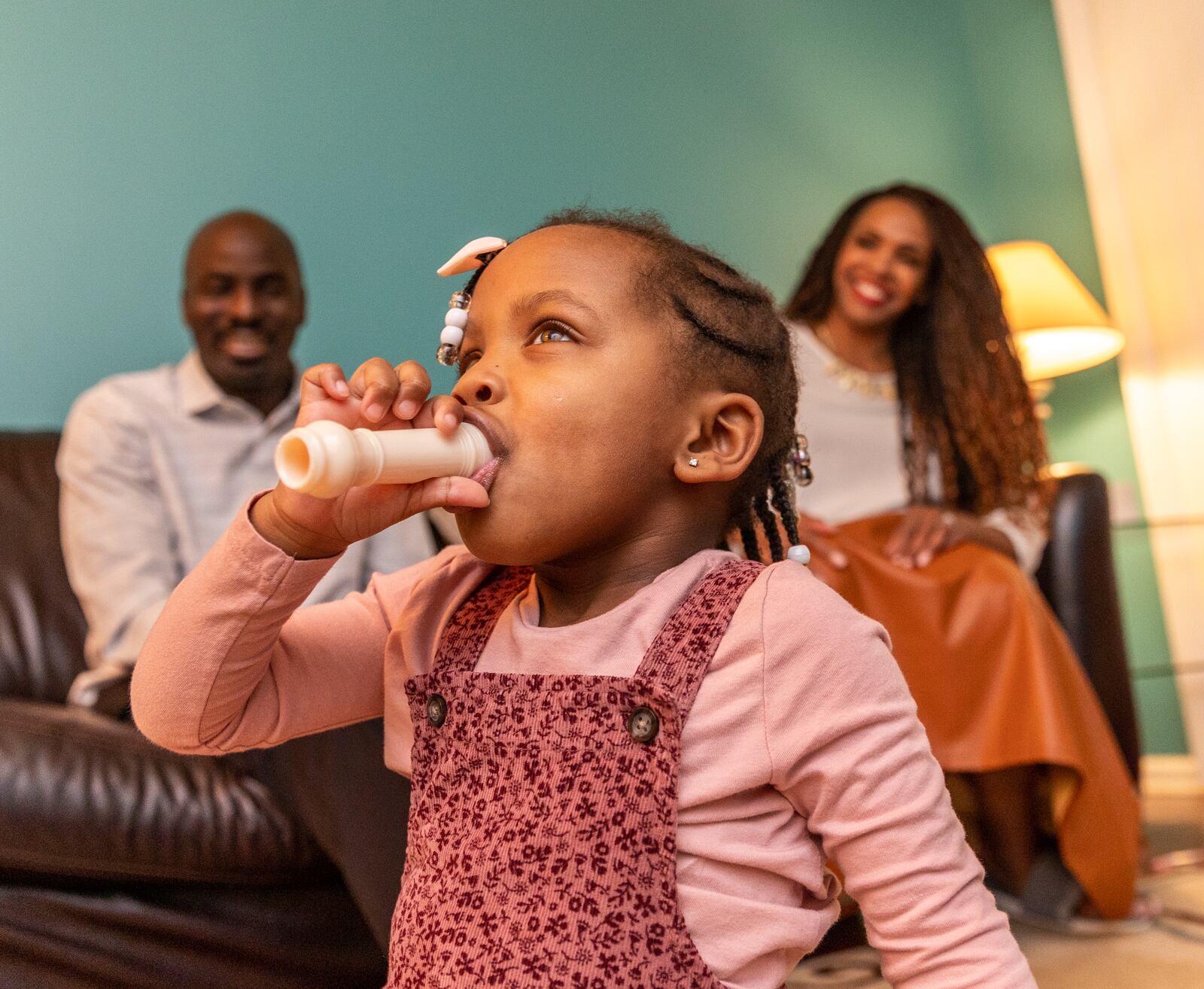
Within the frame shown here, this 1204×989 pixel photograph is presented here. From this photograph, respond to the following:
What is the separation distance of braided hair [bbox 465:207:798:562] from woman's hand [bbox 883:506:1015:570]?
781mm

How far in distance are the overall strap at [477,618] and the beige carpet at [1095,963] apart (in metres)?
0.74

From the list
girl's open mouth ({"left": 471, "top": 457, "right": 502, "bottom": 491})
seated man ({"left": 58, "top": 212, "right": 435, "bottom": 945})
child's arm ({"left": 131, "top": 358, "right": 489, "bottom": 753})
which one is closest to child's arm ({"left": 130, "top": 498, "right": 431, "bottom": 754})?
child's arm ({"left": 131, "top": 358, "right": 489, "bottom": 753})

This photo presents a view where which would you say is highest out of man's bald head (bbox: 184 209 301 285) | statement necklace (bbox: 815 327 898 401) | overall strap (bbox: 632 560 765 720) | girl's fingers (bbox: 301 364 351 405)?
man's bald head (bbox: 184 209 301 285)

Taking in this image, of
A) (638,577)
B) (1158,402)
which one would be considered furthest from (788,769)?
(1158,402)

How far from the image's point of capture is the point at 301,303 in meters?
1.76

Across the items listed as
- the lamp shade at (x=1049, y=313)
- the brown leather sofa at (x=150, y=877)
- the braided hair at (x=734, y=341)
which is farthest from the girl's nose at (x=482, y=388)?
the lamp shade at (x=1049, y=313)

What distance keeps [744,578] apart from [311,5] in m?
1.76

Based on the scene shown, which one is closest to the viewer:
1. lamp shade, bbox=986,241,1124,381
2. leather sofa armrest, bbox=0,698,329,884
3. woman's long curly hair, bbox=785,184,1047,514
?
leather sofa armrest, bbox=0,698,329,884

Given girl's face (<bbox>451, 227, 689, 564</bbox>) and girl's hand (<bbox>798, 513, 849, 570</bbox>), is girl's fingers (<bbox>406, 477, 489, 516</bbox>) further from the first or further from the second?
girl's hand (<bbox>798, 513, 849, 570</bbox>)

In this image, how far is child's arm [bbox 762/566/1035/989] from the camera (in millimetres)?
611

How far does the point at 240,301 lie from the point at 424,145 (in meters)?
0.62

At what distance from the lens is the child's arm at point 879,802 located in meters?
0.61

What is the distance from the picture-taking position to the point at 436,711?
700mm

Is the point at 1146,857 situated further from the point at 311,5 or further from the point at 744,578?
the point at 311,5
